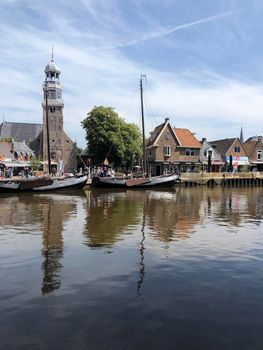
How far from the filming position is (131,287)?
9461mm

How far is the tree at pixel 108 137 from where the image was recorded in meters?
64.8

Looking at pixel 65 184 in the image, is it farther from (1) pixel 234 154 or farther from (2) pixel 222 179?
(1) pixel 234 154

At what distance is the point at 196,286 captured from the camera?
9602mm

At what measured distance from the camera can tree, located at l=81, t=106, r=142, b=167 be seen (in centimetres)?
6481

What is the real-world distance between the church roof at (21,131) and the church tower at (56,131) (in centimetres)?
1294

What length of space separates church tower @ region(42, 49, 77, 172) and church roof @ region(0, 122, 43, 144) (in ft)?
42.5

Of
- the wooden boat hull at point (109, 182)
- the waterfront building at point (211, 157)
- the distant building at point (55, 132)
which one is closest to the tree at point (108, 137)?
the distant building at point (55, 132)

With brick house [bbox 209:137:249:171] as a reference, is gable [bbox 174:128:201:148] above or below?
above

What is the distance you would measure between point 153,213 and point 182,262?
12.9 m

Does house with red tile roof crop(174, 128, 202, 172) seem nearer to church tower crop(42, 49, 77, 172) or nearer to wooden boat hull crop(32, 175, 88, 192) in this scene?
church tower crop(42, 49, 77, 172)

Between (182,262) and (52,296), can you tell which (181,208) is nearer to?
(182,262)

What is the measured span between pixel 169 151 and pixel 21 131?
112 feet

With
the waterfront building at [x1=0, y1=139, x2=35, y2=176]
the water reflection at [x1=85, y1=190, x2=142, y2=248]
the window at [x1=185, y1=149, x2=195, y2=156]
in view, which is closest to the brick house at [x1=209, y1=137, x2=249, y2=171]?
the window at [x1=185, y1=149, x2=195, y2=156]

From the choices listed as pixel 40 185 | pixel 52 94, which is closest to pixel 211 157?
pixel 52 94
